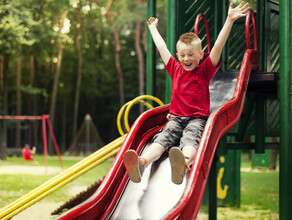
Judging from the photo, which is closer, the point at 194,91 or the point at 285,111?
the point at 194,91

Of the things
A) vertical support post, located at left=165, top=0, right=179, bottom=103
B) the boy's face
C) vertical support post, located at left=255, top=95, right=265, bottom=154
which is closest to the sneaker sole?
the boy's face

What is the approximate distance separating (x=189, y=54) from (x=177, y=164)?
116 centimetres

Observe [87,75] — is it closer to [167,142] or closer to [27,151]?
[27,151]

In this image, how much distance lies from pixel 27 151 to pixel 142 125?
1527 cm

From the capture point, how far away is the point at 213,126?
12.7ft

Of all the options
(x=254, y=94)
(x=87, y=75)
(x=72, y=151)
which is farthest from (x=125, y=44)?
(x=254, y=94)

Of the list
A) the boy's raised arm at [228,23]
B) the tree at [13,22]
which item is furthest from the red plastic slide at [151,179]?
the tree at [13,22]

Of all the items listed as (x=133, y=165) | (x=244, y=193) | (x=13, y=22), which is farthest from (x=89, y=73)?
(x=133, y=165)

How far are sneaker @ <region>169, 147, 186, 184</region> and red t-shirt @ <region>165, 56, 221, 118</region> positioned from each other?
796 millimetres

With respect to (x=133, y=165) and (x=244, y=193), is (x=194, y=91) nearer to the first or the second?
(x=133, y=165)

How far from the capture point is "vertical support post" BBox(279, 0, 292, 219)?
4867 millimetres

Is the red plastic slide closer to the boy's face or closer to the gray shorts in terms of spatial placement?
the gray shorts

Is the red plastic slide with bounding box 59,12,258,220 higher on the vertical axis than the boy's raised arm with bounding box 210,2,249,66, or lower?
lower

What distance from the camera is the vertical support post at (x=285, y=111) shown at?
487cm
